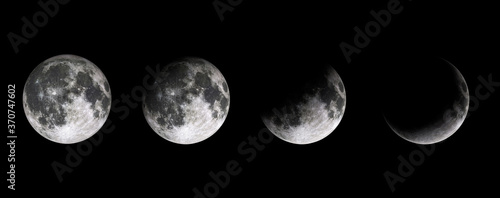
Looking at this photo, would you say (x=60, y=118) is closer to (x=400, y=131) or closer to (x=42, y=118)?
(x=42, y=118)

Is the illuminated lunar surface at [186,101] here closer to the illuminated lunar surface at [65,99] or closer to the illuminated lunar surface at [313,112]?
the illuminated lunar surface at [65,99]

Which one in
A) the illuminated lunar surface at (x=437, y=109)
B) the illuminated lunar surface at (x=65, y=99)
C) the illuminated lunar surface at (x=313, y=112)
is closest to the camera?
the illuminated lunar surface at (x=65, y=99)

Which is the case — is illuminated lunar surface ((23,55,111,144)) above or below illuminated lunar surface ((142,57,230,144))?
above

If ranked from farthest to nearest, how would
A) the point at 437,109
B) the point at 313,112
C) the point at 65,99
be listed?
the point at 437,109, the point at 313,112, the point at 65,99

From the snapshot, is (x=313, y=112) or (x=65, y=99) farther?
(x=313, y=112)

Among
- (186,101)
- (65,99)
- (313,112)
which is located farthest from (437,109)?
(65,99)

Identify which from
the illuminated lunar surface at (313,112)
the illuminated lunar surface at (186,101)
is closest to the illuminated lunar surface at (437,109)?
the illuminated lunar surface at (313,112)

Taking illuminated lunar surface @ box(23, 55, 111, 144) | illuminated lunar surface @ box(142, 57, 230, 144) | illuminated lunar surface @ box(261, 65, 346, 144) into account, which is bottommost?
illuminated lunar surface @ box(261, 65, 346, 144)

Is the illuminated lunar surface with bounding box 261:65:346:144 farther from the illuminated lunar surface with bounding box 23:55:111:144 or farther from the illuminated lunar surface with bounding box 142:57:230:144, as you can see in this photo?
the illuminated lunar surface with bounding box 23:55:111:144

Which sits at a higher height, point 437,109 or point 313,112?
point 313,112

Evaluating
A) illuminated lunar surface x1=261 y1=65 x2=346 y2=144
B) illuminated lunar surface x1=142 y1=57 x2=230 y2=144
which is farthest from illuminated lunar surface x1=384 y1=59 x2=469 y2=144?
illuminated lunar surface x1=142 y1=57 x2=230 y2=144

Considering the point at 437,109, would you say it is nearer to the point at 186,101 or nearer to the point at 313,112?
the point at 313,112

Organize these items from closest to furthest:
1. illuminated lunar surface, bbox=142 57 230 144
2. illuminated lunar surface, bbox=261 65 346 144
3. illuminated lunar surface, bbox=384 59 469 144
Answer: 1. illuminated lunar surface, bbox=142 57 230 144
2. illuminated lunar surface, bbox=261 65 346 144
3. illuminated lunar surface, bbox=384 59 469 144
